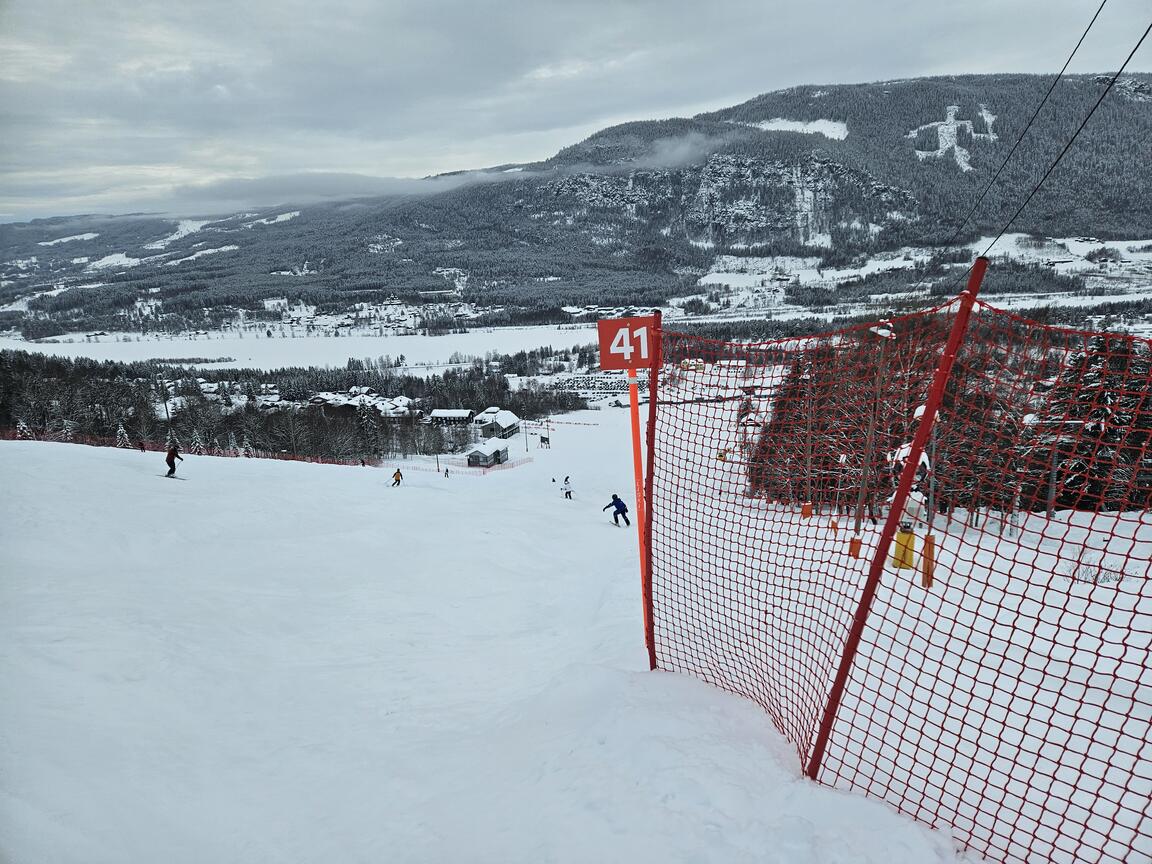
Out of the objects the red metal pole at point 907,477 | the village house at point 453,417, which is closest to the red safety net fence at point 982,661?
the red metal pole at point 907,477

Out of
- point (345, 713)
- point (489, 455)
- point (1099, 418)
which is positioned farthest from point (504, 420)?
point (1099, 418)

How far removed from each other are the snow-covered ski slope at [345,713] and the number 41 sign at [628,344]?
9.58 ft

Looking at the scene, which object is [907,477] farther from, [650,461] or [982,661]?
[982,661]

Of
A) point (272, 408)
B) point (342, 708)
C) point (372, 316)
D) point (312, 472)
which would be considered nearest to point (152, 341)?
point (372, 316)

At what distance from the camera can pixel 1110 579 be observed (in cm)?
1084

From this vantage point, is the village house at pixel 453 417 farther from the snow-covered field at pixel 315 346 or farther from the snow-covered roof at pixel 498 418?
the snow-covered field at pixel 315 346

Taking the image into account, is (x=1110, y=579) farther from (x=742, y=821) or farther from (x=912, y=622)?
(x=742, y=821)

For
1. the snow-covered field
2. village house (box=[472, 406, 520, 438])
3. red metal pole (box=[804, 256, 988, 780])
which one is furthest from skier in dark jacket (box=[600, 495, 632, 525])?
the snow-covered field

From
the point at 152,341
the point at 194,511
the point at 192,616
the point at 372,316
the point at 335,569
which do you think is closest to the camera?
the point at 192,616

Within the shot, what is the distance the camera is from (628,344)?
555 cm

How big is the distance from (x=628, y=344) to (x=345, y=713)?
15.8 feet

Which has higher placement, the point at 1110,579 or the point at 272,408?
the point at 1110,579

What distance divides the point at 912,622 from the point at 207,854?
6820mm

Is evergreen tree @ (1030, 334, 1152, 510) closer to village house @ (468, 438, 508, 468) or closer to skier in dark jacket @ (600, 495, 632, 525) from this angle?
skier in dark jacket @ (600, 495, 632, 525)
